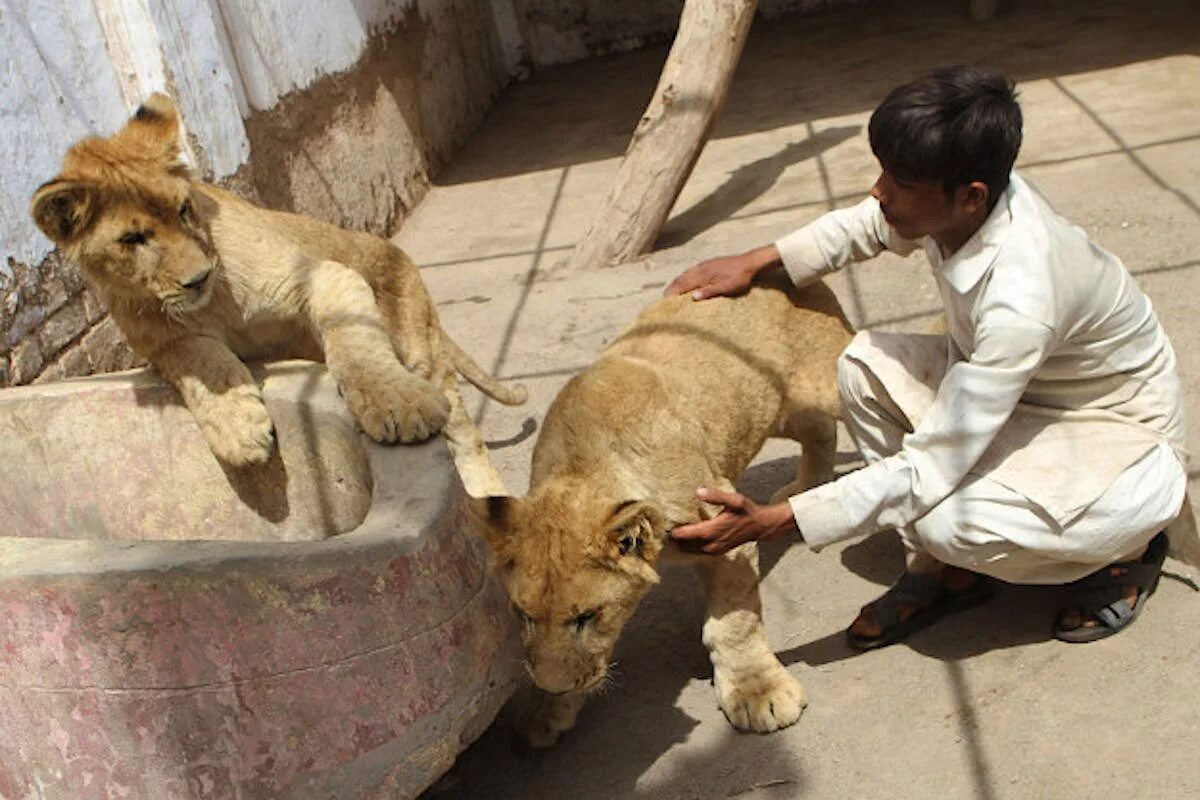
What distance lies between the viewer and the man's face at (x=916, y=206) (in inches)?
112

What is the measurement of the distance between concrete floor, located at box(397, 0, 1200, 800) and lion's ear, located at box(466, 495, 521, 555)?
0.73 metres

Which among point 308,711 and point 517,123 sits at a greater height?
point 308,711

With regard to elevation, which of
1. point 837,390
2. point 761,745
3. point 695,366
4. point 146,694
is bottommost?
point 761,745

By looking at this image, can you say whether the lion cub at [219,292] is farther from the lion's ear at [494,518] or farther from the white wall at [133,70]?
the white wall at [133,70]

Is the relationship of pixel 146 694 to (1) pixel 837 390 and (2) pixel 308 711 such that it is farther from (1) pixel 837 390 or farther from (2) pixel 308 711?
(1) pixel 837 390

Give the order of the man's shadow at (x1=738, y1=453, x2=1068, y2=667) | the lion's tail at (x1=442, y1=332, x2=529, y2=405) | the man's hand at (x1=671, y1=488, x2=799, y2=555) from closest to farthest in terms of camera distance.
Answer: the man's hand at (x1=671, y1=488, x2=799, y2=555) → the man's shadow at (x1=738, y1=453, x2=1068, y2=667) → the lion's tail at (x1=442, y1=332, x2=529, y2=405)

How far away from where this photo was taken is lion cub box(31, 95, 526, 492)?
131 inches

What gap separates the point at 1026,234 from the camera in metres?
2.90

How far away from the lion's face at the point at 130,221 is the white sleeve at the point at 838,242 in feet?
5.29

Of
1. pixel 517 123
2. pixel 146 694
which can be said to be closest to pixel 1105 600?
pixel 146 694

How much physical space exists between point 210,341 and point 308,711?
1470mm

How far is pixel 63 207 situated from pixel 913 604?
7.91ft

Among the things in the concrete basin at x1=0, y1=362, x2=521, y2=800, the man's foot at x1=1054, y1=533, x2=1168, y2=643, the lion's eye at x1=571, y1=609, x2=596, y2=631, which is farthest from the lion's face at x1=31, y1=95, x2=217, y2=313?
the man's foot at x1=1054, y1=533, x2=1168, y2=643

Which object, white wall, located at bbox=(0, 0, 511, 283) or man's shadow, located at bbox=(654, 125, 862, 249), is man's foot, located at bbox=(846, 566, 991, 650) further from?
man's shadow, located at bbox=(654, 125, 862, 249)
